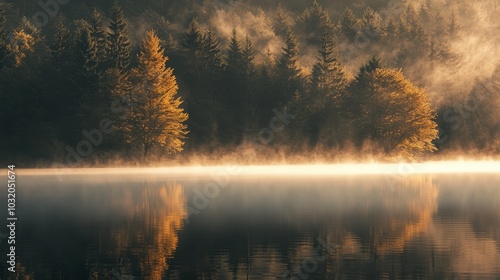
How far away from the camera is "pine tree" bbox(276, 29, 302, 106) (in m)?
127

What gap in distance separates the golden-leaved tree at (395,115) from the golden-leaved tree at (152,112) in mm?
24320

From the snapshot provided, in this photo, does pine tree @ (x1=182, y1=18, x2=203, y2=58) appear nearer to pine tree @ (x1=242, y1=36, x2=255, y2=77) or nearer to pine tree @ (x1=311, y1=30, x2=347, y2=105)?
pine tree @ (x1=242, y1=36, x2=255, y2=77)

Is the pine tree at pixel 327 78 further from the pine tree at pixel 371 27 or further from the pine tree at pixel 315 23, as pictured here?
the pine tree at pixel 315 23

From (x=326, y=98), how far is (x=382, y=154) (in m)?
13.2

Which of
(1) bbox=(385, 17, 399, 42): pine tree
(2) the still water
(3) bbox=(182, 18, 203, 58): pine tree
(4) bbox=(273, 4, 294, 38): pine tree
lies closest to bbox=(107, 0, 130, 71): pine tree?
(3) bbox=(182, 18, 203, 58): pine tree

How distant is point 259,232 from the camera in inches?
1543

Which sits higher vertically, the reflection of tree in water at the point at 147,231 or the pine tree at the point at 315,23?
the pine tree at the point at 315,23

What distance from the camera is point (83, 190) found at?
66688 mm

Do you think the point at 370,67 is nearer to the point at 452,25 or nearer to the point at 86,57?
the point at 86,57

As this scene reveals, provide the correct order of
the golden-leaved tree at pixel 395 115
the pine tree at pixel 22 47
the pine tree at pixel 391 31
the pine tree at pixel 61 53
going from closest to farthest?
the golden-leaved tree at pixel 395 115, the pine tree at pixel 61 53, the pine tree at pixel 22 47, the pine tree at pixel 391 31

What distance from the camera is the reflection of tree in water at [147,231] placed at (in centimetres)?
3066

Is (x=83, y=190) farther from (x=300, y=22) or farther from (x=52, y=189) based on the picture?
(x=300, y=22)

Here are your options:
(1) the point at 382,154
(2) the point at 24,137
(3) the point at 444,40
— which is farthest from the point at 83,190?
(3) the point at 444,40

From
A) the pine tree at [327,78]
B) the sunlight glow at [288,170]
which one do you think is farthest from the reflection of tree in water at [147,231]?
the pine tree at [327,78]
